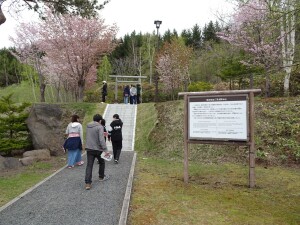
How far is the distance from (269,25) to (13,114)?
39.9 ft

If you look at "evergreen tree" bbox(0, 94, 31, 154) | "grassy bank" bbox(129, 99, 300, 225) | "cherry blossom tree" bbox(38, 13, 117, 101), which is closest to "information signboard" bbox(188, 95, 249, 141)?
"grassy bank" bbox(129, 99, 300, 225)

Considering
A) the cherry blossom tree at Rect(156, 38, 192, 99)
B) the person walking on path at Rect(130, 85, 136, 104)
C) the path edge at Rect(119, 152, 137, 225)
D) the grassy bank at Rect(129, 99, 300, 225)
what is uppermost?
the cherry blossom tree at Rect(156, 38, 192, 99)

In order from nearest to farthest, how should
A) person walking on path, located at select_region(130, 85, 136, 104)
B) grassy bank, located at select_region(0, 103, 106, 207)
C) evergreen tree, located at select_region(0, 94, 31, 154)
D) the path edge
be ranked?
1. the path edge
2. grassy bank, located at select_region(0, 103, 106, 207)
3. evergreen tree, located at select_region(0, 94, 31, 154)
4. person walking on path, located at select_region(130, 85, 136, 104)

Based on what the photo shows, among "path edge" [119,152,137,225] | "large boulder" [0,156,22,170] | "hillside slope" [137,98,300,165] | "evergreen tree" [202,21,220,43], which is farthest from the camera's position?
"evergreen tree" [202,21,220,43]

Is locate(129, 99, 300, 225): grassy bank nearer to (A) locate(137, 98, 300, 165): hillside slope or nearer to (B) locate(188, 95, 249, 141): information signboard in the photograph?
(A) locate(137, 98, 300, 165): hillside slope

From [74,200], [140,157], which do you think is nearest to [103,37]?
[140,157]

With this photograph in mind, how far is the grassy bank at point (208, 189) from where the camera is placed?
16.7ft

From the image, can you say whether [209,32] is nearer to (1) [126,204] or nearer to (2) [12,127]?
(2) [12,127]

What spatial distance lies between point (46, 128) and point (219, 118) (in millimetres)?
9326

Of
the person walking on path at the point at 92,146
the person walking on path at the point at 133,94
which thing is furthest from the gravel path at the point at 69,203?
the person walking on path at the point at 133,94

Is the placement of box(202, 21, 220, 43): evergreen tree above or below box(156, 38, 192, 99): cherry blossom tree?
above

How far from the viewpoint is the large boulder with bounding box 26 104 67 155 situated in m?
13.5

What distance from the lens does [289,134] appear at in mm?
10867

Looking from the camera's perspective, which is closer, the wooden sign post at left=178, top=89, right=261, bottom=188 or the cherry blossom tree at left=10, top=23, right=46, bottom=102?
the wooden sign post at left=178, top=89, right=261, bottom=188
